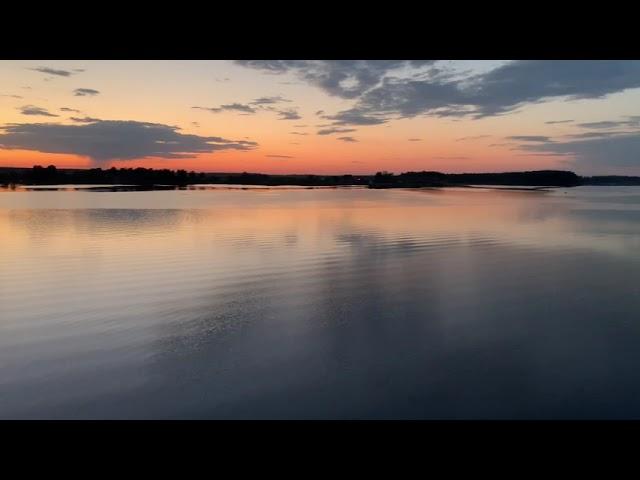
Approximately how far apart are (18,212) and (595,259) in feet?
60.5

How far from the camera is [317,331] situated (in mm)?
5008

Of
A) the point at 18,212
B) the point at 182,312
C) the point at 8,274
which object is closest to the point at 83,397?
the point at 182,312

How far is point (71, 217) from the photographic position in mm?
15523

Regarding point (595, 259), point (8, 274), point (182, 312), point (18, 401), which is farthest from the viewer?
point (595, 259)

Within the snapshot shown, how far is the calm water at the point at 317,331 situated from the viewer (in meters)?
3.46

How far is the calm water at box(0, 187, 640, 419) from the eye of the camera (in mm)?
3459

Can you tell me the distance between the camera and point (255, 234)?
1245cm

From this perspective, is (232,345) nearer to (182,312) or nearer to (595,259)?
(182,312)

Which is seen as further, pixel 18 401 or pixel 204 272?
pixel 204 272

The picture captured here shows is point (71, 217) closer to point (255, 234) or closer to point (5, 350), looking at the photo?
point (255, 234)
